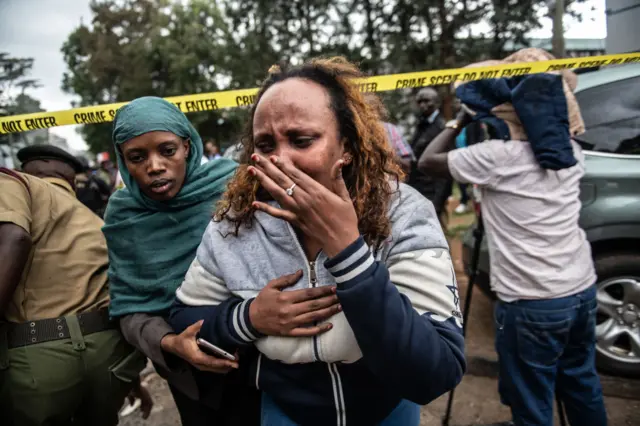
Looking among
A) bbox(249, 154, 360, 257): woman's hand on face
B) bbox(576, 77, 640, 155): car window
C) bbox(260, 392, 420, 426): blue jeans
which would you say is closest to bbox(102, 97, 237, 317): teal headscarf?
bbox(260, 392, 420, 426): blue jeans

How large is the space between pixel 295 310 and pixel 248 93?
5.29 feet

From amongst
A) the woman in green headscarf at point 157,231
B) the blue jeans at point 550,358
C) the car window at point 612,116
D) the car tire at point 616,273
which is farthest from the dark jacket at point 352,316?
the car window at point 612,116

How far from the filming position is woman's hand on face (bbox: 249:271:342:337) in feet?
3.72

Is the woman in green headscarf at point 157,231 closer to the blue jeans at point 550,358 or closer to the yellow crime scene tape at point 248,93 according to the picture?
the yellow crime scene tape at point 248,93

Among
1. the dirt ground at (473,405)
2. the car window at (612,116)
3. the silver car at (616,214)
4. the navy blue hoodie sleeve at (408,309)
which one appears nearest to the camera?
the navy blue hoodie sleeve at (408,309)

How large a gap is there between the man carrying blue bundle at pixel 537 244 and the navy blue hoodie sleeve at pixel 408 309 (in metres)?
1.15

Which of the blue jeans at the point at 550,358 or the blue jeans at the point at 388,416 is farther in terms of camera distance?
the blue jeans at the point at 550,358

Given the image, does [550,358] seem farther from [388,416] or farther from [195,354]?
[195,354]

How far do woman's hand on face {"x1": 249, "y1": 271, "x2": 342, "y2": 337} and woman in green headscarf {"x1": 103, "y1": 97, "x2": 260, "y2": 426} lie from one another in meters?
0.57

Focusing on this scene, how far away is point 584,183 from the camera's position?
3.08 m

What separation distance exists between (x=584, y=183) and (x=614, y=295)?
82 centimetres

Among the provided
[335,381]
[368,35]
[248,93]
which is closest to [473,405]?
[335,381]

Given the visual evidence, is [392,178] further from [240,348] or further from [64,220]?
[64,220]

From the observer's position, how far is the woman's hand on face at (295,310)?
44.6 inches
